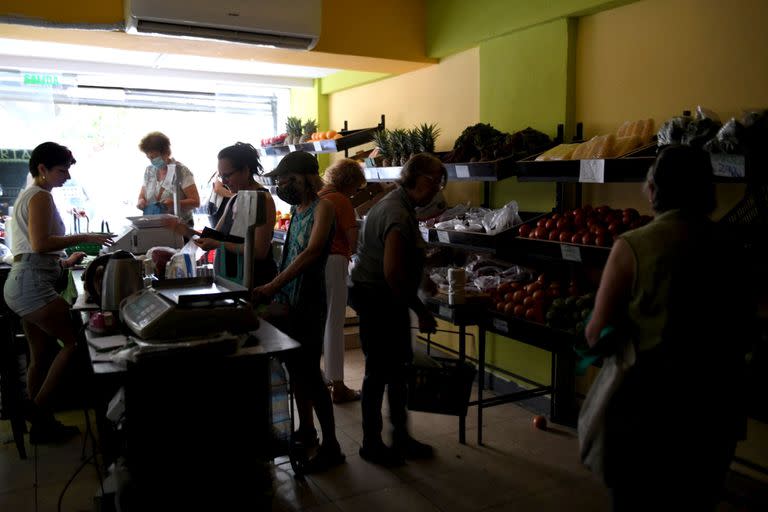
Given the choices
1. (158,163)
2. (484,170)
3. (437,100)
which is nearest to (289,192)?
(484,170)

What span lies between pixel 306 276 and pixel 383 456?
1.08 m

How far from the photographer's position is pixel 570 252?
345cm

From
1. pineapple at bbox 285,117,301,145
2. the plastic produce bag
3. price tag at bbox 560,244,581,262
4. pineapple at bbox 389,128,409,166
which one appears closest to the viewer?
price tag at bbox 560,244,581,262

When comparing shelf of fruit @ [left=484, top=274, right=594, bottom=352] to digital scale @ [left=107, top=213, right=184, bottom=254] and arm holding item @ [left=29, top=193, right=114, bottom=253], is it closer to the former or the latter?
digital scale @ [left=107, top=213, right=184, bottom=254]

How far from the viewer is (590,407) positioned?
212 centimetres

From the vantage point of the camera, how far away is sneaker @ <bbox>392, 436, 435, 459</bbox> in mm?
3717

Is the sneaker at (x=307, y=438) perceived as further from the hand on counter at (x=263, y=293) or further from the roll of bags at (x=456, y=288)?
the roll of bags at (x=456, y=288)

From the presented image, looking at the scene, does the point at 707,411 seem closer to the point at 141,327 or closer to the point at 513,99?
the point at 141,327

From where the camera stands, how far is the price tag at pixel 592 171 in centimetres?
329

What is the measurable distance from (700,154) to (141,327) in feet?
6.11

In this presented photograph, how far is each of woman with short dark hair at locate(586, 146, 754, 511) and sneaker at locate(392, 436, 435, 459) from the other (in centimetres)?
176

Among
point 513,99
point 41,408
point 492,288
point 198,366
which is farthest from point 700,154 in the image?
point 41,408

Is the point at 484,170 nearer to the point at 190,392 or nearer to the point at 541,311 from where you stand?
the point at 541,311

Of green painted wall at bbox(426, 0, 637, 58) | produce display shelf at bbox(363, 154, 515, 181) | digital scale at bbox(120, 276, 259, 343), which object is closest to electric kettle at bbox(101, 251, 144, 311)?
digital scale at bbox(120, 276, 259, 343)
